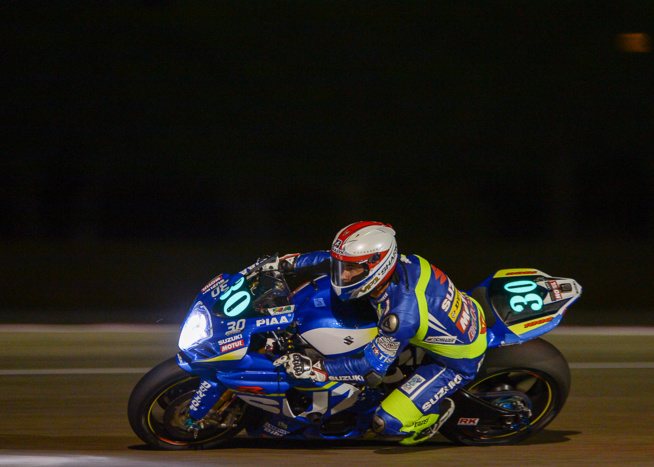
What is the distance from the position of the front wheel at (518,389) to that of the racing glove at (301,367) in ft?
3.38

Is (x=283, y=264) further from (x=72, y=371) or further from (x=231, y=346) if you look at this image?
(x=72, y=371)

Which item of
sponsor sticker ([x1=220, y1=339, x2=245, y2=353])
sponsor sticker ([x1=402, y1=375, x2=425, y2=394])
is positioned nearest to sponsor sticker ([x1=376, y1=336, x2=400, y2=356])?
sponsor sticker ([x1=402, y1=375, x2=425, y2=394])

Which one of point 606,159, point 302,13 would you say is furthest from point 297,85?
point 606,159

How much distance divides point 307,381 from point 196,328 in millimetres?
674

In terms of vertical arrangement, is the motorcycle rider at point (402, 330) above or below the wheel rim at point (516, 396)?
above

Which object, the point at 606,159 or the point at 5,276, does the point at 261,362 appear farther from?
the point at 606,159

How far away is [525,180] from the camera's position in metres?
15.3

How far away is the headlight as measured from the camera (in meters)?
4.28

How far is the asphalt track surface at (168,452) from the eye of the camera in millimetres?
4582

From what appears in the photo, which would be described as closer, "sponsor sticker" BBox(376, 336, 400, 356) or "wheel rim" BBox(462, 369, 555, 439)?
"sponsor sticker" BBox(376, 336, 400, 356)

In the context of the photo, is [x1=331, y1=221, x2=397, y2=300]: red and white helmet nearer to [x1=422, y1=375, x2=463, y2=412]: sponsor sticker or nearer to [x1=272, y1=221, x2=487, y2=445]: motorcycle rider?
[x1=272, y1=221, x2=487, y2=445]: motorcycle rider

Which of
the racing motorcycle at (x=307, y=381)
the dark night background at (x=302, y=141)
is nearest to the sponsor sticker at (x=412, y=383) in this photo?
the racing motorcycle at (x=307, y=381)

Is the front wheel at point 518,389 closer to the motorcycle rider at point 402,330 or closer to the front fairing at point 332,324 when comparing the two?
the motorcycle rider at point 402,330

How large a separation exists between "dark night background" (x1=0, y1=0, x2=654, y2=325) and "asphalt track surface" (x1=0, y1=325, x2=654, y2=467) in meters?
3.45
